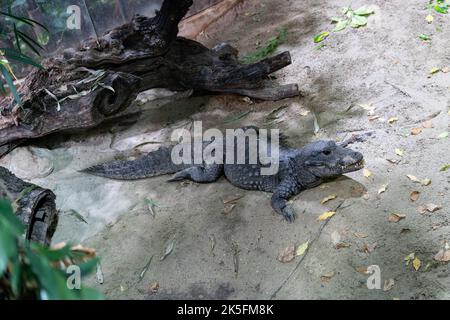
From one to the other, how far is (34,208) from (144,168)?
1.17m

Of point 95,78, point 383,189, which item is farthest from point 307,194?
point 95,78

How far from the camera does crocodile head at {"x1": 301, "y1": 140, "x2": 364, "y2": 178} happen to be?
145 inches

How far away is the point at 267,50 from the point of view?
6148 millimetres

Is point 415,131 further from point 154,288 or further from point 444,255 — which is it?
point 154,288

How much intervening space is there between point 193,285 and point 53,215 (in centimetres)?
167

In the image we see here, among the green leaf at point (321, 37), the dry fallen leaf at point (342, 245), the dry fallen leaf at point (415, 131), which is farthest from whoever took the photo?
the green leaf at point (321, 37)

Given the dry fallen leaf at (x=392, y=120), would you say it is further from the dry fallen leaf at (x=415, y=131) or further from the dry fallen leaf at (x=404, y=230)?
the dry fallen leaf at (x=404, y=230)

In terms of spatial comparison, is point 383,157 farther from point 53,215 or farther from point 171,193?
point 53,215

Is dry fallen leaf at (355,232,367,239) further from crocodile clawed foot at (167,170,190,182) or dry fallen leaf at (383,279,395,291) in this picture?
crocodile clawed foot at (167,170,190,182)

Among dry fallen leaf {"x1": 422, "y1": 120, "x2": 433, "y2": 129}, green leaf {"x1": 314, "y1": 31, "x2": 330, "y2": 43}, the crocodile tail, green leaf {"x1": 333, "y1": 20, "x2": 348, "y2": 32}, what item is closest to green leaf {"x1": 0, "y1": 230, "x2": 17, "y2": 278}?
the crocodile tail

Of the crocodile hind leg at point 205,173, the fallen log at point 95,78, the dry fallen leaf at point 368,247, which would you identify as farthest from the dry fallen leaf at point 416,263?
the fallen log at point 95,78

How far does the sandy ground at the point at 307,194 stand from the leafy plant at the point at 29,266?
181cm

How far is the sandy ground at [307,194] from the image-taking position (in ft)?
10.1

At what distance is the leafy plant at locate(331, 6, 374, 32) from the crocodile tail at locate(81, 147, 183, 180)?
3108mm
